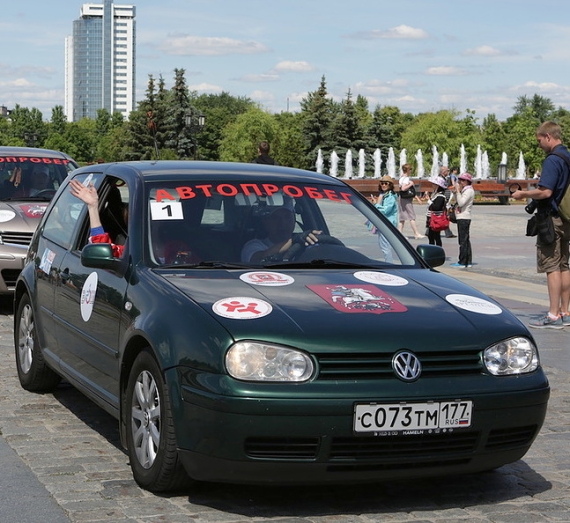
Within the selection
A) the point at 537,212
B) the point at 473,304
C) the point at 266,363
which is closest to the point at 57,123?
the point at 537,212

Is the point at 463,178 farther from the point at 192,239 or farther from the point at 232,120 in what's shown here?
the point at 232,120

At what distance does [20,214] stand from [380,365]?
27.9ft

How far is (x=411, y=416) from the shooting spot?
4.64m

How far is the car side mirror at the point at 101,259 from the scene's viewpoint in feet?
18.8

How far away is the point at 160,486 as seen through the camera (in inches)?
197

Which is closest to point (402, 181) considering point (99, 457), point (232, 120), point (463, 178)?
point (463, 178)

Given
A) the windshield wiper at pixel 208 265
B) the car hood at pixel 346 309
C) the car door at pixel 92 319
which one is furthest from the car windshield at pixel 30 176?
the car hood at pixel 346 309

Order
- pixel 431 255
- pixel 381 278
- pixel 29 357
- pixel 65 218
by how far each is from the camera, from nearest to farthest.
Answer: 1. pixel 381 278
2. pixel 431 255
3. pixel 65 218
4. pixel 29 357

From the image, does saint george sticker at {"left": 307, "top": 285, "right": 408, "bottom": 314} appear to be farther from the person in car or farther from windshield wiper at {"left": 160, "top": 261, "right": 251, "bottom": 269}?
the person in car

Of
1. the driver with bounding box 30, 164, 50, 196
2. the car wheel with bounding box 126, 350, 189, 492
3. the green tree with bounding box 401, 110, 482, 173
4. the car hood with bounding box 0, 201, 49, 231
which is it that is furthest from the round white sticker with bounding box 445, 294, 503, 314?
the green tree with bounding box 401, 110, 482, 173

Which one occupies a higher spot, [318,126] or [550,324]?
[318,126]

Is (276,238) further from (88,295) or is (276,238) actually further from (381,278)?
(88,295)

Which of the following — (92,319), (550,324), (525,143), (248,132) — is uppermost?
(248,132)

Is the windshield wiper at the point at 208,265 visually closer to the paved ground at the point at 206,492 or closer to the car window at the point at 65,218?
the paved ground at the point at 206,492
